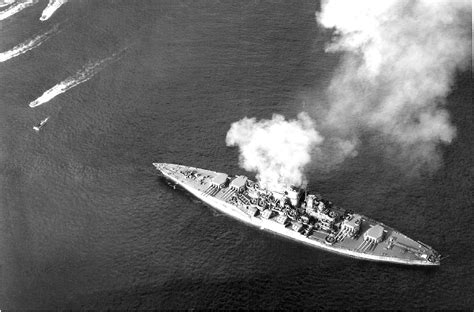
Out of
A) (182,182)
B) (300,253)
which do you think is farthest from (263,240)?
(182,182)

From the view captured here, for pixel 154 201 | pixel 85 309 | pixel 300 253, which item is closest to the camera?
pixel 85 309

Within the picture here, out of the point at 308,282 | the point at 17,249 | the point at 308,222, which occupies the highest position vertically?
the point at 17,249

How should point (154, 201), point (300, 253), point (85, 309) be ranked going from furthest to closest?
point (154, 201) → point (300, 253) → point (85, 309)

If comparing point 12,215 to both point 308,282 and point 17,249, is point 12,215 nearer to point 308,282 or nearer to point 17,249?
point 17,249

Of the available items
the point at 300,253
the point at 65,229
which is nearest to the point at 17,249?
the point at 65,229

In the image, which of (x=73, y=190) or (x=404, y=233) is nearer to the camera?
(x=404, y=233)

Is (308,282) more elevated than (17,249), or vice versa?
(17,249)
